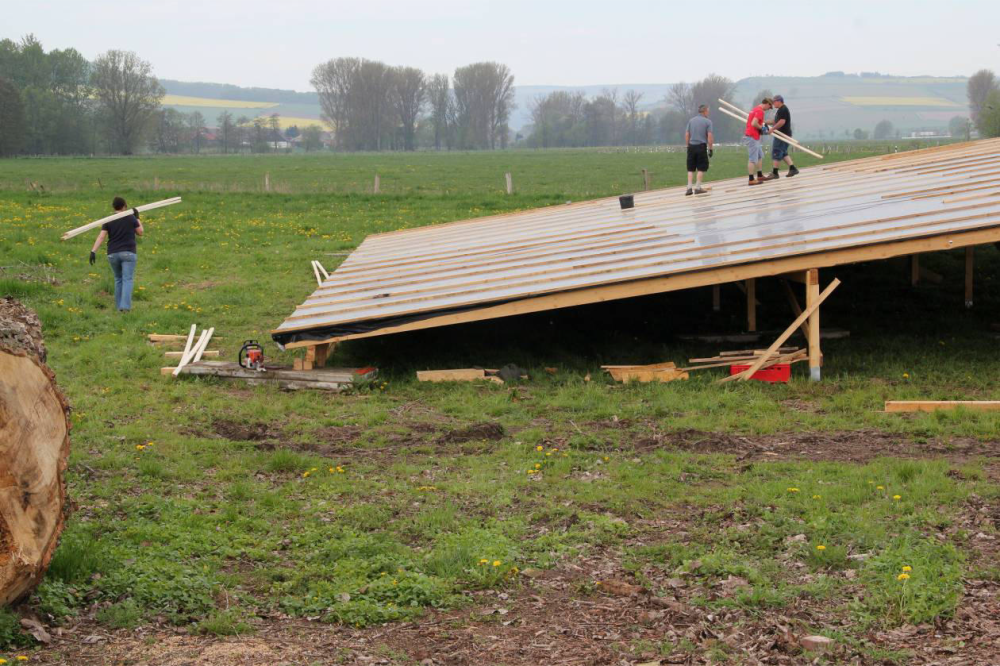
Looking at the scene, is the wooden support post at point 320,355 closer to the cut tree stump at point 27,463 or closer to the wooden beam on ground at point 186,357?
the wooden beam on ground at point 186,357

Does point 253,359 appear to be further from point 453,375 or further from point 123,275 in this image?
point 123,275

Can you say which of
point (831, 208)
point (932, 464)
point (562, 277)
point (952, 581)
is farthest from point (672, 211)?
point (952, 581)

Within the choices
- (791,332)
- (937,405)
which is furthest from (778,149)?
(937,405)

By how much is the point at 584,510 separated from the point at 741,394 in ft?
12.8

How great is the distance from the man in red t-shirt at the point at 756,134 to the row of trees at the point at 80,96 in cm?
8121

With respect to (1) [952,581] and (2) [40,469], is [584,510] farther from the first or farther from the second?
(2) [40,469]

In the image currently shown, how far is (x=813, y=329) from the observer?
10.8m

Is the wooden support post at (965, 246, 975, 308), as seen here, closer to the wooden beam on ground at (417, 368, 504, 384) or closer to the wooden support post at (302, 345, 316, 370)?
the wooden beam on ground at (417, 368, 504, 384)

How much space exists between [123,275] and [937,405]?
12.2 m

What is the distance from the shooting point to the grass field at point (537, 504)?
5395 millimetres

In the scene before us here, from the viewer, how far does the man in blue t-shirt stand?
14945 mm

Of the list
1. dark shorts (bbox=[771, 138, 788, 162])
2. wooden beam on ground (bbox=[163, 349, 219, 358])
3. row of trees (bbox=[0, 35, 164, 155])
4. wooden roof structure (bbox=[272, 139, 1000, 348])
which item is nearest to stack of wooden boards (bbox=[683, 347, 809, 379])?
wooden roof structure (bbox=[272, 139, 1000, 348])

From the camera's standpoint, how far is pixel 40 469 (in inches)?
219

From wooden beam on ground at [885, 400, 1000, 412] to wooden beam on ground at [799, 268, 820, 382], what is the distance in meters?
1.17
